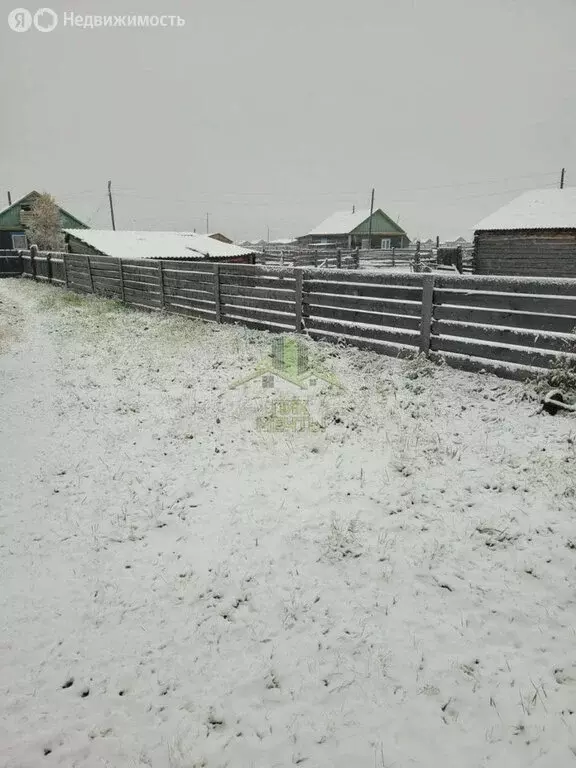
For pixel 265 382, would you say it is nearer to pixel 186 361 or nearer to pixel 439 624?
pixel 186 361

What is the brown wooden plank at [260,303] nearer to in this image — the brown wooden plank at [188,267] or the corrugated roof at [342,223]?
the brown wooden plank at [188,267]

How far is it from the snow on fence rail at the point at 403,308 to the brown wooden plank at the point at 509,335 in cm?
1

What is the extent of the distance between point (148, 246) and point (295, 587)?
26305 mm

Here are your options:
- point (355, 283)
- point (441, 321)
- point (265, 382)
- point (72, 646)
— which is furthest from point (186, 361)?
point (72, 646)

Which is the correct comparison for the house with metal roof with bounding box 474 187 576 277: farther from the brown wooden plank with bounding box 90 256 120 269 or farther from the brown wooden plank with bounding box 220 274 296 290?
the brown wooden plank with bounding box 90 256 120 269

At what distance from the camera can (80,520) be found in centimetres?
432

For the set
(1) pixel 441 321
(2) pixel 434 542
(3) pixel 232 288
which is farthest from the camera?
(3) pixel 232 288

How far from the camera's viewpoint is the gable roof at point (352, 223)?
52.5m

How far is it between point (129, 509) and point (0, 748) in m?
2.20

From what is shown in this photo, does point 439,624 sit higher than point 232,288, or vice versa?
point 232,288

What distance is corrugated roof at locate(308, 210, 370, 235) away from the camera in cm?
5244

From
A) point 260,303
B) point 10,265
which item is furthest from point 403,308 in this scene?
point 10,265

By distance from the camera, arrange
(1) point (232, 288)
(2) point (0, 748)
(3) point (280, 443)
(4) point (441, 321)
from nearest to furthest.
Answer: (2) point (0, 748), (3) point (280, 443), (4) point (441, 321), (1) point (232, 288)

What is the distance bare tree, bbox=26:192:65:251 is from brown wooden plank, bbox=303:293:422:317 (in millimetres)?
42889
